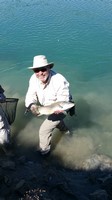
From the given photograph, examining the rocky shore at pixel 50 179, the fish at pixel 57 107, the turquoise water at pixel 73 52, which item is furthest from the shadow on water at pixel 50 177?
the fish at pixel 57 107

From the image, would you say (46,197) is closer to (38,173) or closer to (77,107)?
(38,173)

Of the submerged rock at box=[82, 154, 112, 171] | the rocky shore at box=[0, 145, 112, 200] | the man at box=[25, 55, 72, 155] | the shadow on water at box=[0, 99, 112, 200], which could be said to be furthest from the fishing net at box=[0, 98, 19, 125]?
the submerged rock at box=[82, 154, 112, 171]

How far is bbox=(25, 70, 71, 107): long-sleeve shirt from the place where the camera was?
6.26 meters

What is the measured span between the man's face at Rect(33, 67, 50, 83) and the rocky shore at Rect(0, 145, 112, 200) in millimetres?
2002

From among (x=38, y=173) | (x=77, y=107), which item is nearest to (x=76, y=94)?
(x=77, y=107)

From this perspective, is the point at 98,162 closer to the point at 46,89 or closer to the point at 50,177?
the point at 50,177

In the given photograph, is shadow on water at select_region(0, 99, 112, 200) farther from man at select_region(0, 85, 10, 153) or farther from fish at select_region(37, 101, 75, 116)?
fish at select_region(37, 101, 75, 116)

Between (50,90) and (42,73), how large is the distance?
0.46 m

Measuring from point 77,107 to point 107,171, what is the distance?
305 cm

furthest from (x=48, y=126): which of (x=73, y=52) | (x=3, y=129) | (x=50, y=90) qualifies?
(x=73, y=52)

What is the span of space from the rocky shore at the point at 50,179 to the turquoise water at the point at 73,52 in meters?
0.62

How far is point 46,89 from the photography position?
253 inches

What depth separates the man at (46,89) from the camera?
608cm

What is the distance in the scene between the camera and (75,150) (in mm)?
7699
